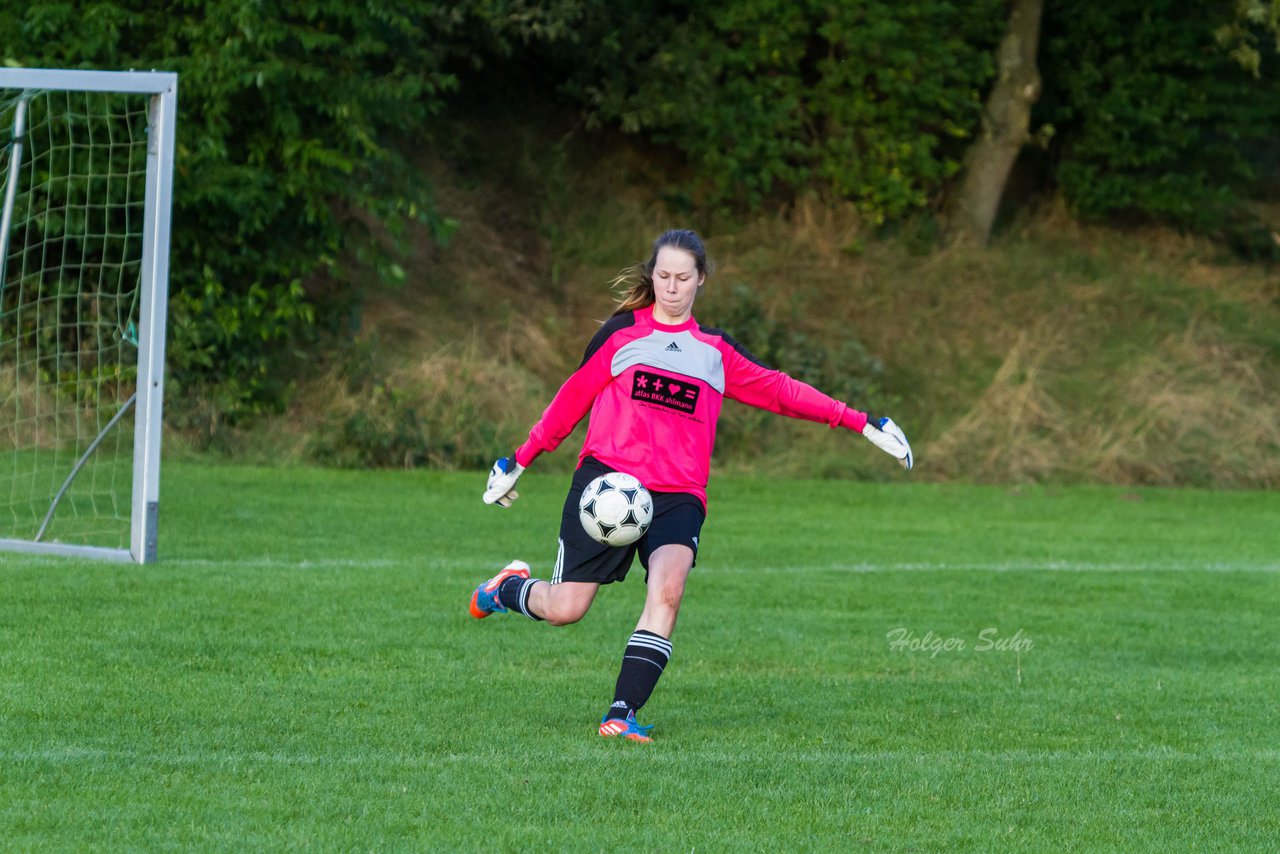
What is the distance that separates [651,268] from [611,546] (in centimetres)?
104

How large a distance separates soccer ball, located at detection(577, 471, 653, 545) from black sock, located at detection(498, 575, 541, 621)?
57 centimetres

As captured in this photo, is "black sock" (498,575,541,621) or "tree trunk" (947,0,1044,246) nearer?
"black sock" (498,575,541,621)

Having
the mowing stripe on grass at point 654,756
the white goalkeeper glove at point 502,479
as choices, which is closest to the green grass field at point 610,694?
the mowing stripe on grass at point 654,756

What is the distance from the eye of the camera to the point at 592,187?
76.2 ft

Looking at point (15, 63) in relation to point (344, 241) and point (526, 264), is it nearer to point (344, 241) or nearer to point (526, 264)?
point (344, 241)

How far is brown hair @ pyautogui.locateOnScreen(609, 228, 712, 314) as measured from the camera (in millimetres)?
6133

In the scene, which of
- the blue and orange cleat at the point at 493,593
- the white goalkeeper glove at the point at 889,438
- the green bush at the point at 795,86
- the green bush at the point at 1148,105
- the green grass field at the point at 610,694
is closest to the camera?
the green grass field at the point at 610,694

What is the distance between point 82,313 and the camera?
16922mm

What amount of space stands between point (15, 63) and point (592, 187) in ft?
28.7

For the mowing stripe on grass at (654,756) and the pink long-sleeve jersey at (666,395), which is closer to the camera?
the mowing stripe on grass at (654,756)

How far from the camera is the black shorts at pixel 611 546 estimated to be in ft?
20.0

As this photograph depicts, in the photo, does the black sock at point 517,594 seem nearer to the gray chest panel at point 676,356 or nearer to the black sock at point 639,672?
the black sock at point 639,672

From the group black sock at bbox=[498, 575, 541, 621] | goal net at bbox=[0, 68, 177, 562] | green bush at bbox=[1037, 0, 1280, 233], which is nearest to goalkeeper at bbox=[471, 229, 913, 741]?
black sock at bbox=[498, 575, 541, 621]

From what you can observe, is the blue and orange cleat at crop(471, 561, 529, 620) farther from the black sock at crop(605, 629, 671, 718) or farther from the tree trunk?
the tree trunk
